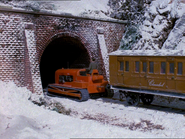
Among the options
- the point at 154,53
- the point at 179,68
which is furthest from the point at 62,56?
the point at 179,68

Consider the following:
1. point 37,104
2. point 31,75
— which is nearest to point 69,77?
point 31,75

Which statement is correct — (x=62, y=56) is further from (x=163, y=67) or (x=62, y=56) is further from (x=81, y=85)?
(x=163, y=67)

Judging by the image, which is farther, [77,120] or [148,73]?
[148,73]

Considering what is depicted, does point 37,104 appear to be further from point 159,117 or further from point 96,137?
point 159,117

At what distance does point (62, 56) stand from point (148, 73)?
33.5ft

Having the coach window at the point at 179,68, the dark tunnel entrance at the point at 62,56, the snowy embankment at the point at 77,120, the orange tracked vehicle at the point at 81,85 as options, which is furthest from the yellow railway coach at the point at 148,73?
the dark tunnel entrance at the point at 62,56

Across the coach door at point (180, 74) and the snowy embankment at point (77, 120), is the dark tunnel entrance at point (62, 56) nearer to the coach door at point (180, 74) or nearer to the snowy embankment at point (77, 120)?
the snowy embankment at point (77, 120)

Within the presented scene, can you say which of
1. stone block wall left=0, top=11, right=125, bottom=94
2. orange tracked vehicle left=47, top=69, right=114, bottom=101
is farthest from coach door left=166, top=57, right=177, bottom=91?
stone block wall left=0, top=11, right=125, bottom=94

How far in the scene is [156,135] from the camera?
670 centimetres

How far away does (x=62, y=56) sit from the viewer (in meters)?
18.3

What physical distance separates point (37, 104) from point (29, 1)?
6.06m

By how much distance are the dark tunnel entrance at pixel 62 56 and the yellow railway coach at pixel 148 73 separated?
510 cm

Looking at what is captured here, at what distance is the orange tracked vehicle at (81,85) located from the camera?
1159 cm

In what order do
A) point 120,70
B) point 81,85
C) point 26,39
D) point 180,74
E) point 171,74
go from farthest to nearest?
point 26,39 < point 81,85 < point 120,70 < point 171,74 < point 180,74
